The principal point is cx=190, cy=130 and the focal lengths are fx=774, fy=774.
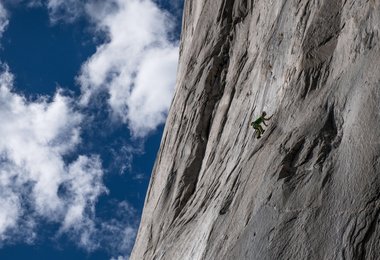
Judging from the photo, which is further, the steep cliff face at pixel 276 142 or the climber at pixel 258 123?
the climber at pixel 258 123

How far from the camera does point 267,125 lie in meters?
11.7

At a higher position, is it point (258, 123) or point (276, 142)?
point (258, 123)

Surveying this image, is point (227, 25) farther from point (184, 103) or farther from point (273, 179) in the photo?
Answer: point (273, 179)

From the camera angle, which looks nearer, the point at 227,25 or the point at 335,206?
the point at 335,206

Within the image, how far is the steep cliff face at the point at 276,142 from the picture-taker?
912 centimetres

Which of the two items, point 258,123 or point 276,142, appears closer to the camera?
point 276,142

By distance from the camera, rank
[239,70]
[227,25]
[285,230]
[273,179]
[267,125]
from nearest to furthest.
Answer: [285,230], [273,179], [267,125], [239,70], [227,25]

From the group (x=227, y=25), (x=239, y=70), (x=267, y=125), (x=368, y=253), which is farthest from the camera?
(x=227, y=25)

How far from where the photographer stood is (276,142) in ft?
35.1

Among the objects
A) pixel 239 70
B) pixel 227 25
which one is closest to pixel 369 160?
pixel 239 70

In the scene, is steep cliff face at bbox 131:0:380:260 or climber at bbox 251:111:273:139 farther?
climber at bbox 251:111:273:139

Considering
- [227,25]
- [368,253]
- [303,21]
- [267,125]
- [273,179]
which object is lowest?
[368,253]

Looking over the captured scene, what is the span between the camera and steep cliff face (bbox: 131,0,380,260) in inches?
359

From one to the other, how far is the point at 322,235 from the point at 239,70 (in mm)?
5888
